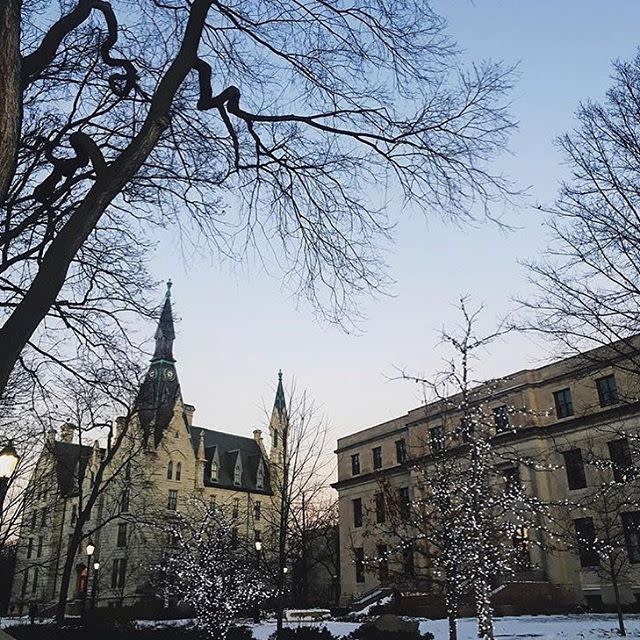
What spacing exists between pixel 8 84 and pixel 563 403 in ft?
122

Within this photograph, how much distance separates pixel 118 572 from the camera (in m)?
53.3

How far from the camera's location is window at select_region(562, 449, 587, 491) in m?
34.9

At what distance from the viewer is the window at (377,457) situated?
48719 millimetres

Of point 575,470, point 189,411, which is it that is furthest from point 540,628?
point 189,411

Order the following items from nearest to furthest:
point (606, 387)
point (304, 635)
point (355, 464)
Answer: point (304, 635)
point (606, 387)
point (355, 464)

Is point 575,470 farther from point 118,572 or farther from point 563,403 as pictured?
point 118,572

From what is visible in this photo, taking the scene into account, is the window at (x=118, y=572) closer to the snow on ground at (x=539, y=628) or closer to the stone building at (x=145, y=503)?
the stone building at (x=145, y=503)

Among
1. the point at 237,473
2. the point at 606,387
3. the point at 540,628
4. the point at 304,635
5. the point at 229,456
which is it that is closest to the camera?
the point at 304,635

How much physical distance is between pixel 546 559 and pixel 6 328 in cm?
3540

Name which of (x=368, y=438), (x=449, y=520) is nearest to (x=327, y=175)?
(x=449, y=520)

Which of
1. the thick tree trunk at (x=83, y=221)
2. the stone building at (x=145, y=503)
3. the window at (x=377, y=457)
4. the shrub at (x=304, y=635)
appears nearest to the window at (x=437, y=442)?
the shrub at (x=304, y=635)

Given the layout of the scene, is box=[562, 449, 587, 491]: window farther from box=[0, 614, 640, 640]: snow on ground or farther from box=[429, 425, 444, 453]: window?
box=[429, 425, 444, 453]: window

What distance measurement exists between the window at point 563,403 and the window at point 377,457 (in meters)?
15.6

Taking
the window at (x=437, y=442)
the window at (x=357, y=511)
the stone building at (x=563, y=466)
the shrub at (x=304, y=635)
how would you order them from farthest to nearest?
the window at (x=357, y=511), the stone building at (x=563, y=466), the shrub at (x=304, y=635), the window at (x=437, y=442)
